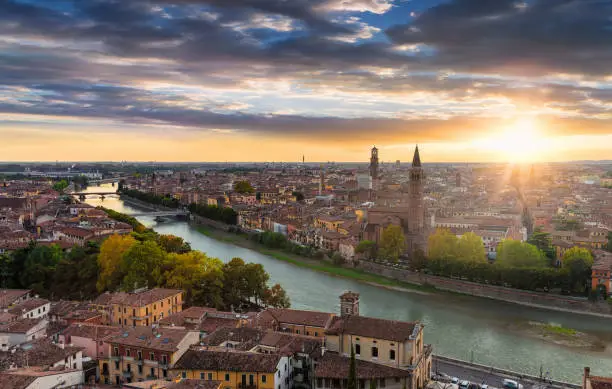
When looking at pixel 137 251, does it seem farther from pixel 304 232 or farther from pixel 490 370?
pixel 304 232

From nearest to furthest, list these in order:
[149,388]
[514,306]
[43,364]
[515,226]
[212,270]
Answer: [149,388], [43,364], [212,270], [514,306], [515,226]

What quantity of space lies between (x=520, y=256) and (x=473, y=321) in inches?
184

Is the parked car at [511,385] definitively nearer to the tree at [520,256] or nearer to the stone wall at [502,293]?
the stone wall at [502,293]

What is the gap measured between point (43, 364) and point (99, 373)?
103 cm

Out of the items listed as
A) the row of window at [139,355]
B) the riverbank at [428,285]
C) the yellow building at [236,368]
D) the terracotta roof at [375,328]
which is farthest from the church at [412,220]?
the row of window at [139,355]

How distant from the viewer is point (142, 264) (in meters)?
13.9

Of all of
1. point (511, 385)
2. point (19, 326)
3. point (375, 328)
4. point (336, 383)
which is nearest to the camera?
point (336, 383)

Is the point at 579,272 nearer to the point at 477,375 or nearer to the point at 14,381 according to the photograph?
the point at 477,375

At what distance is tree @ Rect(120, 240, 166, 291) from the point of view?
13688 millimetres

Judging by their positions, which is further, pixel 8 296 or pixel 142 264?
pixel 142 264

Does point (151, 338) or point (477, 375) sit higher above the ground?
point (151, 338)

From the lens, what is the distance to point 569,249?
1900cm

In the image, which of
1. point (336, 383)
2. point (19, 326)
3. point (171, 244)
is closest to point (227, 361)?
point (336, 383)

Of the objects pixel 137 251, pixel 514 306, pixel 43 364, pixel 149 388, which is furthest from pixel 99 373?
pixel 514 306
